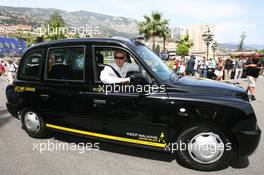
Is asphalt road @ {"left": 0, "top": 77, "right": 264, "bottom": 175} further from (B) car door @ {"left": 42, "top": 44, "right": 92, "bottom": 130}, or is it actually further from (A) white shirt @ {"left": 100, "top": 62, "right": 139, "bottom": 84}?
(A) white shirt @ {"left": 100, "top": 62, "right": 139, "bottom": 84}

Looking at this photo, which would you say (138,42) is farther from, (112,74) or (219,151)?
(219,151)

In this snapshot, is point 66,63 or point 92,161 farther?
point 66,63

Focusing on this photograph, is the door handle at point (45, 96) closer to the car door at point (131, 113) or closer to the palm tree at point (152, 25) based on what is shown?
the car door at point (131, 113)

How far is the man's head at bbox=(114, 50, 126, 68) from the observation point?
14.2 feet

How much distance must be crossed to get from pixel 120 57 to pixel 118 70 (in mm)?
229

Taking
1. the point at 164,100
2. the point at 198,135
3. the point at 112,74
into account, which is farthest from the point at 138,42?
the point at 198,135

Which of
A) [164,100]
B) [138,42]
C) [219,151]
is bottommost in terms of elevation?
[219,151]

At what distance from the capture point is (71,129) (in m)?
4.67

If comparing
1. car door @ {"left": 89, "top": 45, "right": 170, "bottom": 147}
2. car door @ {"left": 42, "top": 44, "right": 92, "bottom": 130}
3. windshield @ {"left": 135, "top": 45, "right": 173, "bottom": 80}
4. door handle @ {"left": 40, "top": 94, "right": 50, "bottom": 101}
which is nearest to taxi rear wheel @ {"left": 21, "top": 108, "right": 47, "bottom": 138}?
car door @ {"left": 42, "top": 44, "right": 92, "bottom": 130}

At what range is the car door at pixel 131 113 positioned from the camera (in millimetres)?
3904

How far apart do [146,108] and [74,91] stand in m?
1.30

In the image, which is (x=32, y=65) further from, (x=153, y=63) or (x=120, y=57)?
(x=153, y=63)

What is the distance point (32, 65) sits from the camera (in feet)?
16.7

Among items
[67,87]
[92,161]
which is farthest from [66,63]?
[92,161]
